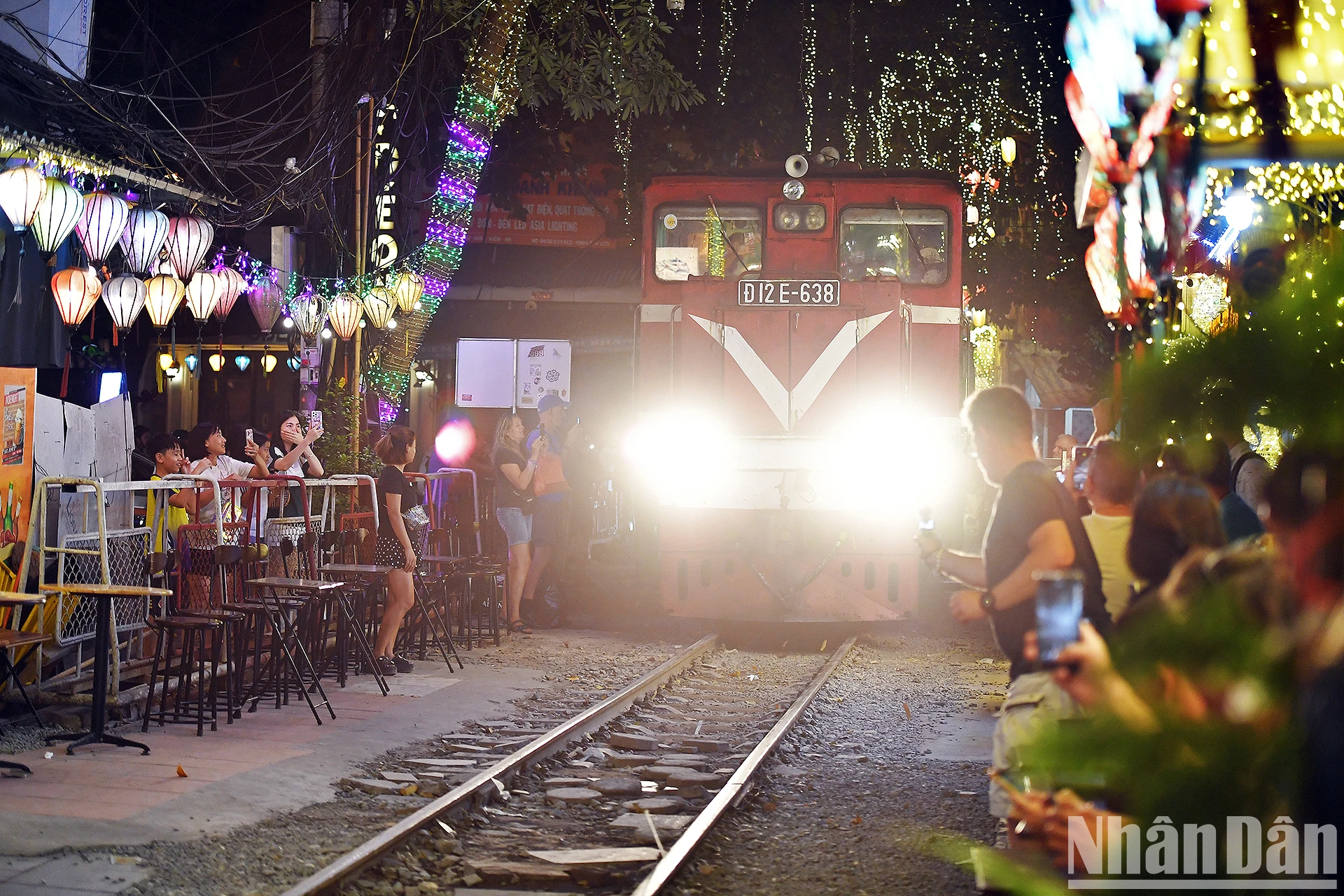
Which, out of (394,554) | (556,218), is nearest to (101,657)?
(394,554)

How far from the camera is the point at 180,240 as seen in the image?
11.8 meters

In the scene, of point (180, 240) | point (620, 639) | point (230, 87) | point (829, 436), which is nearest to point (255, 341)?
point (230, 87)

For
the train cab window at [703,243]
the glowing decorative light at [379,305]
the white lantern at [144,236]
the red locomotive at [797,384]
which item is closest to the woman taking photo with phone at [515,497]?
the red locomotive at [797,384]

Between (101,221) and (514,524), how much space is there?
4.64 meters

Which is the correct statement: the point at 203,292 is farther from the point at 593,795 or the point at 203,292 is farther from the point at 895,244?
the point at 593,795

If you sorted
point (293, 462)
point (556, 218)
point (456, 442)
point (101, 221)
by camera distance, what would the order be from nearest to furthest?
point (101, 221) → point (293, 462) → point (456, 442) → point (556, 218)

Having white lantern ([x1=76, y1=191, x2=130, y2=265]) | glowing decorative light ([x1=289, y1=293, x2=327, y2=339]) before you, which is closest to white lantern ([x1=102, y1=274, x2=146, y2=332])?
white lantern ([x1=76, y1=191, x2=130, y2=265])

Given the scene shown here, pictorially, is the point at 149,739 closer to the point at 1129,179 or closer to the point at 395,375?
the point at 1129,179

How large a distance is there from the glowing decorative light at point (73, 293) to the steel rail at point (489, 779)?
217 inches

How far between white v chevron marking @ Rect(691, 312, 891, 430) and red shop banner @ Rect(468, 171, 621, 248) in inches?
437

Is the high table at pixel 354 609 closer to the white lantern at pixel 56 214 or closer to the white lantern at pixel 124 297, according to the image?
the white lantern at pixel 56 214

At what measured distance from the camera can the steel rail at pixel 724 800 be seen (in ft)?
17.4

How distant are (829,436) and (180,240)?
241 inches

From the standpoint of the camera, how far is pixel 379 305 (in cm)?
1438
